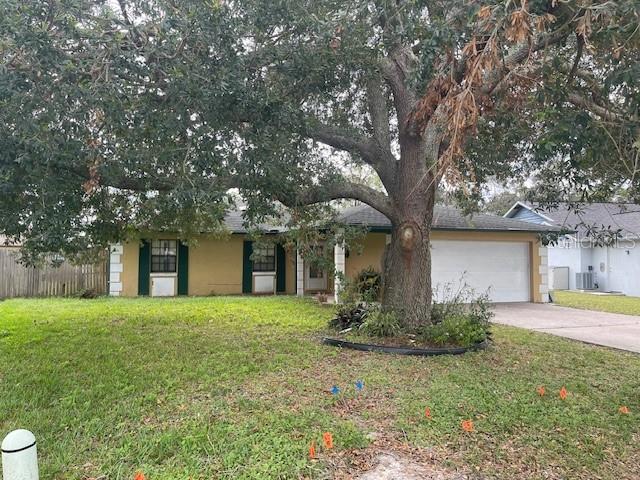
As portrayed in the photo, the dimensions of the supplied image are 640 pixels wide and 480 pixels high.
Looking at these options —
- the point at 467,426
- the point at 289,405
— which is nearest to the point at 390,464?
the point at 467,426

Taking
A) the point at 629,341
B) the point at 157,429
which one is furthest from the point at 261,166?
the point at 629,341

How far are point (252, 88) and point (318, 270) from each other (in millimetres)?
9781

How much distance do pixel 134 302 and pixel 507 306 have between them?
10860 mm

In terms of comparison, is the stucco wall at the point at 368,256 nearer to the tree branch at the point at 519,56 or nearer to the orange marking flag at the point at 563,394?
the tree branch at the point at 519,56

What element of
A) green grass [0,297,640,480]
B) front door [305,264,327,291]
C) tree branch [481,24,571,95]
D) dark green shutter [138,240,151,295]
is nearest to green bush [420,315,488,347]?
green grass [0,297,640,480]

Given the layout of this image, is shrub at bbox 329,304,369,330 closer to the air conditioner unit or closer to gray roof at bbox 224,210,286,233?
gray roof at bbox 224,210,286,233

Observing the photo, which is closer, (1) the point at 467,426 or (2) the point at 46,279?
(1) the point at 467,426

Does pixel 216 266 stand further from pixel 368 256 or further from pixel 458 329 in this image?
pixel 458 329

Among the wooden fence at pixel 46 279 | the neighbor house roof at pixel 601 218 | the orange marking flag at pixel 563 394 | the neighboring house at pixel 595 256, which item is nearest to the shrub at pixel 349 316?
the orange marking flag at pixel 563 394

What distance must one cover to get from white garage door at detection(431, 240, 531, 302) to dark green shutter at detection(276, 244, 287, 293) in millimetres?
5263

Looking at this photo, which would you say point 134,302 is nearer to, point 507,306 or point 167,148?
point 167,148

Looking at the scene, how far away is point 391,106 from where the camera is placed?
9.18m

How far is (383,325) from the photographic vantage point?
737 centimetres

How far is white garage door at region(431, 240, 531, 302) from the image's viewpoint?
14.1 meters
